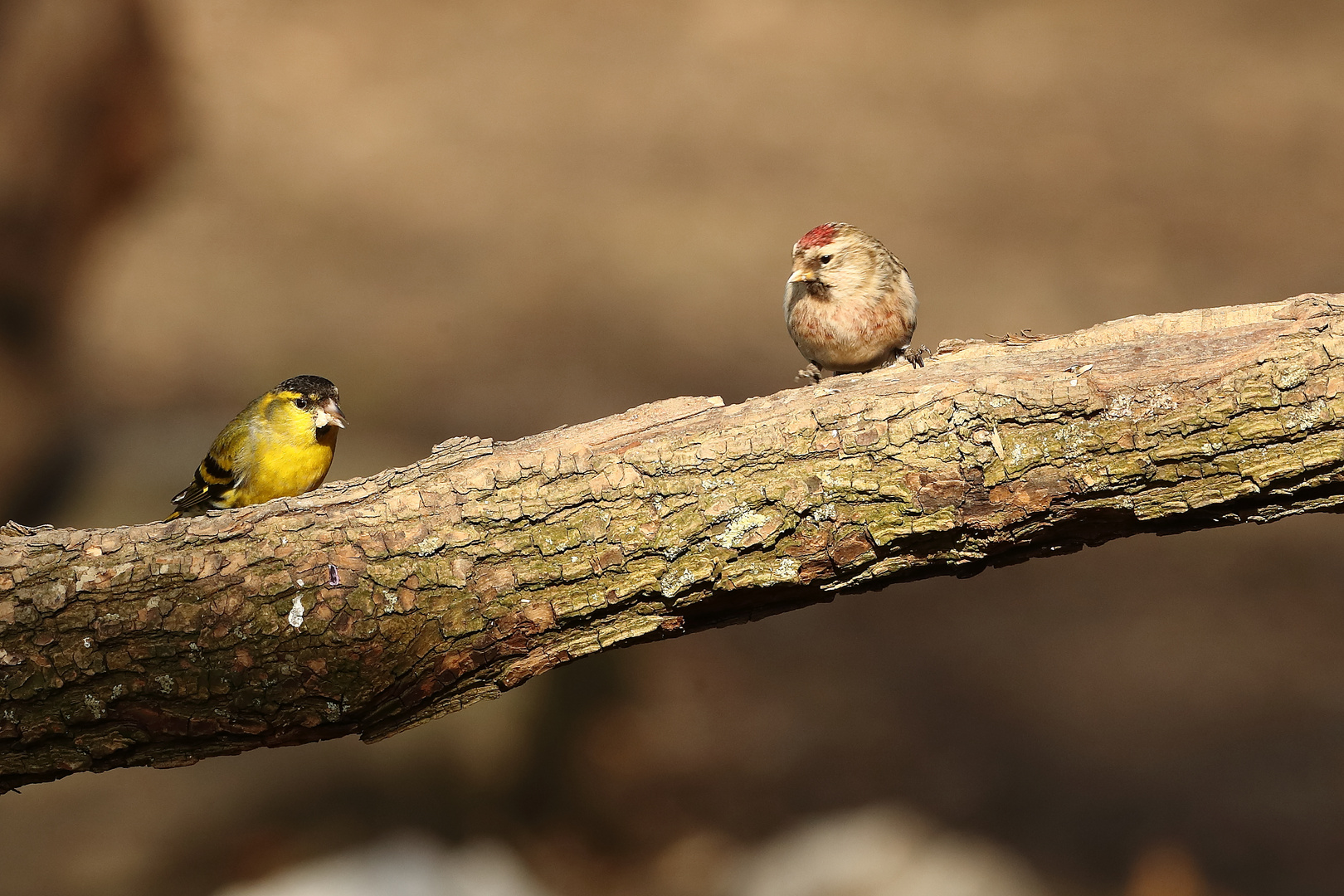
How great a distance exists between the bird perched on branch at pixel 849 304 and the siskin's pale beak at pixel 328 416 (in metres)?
1.48

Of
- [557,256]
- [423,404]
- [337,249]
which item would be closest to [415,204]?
[337,249]

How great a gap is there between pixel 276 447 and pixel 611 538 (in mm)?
1612

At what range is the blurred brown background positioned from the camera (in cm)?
497

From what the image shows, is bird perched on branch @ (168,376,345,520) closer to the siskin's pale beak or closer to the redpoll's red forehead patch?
the siskin's pale beak

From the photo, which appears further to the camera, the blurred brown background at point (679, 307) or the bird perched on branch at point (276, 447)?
the blurred brown background at point (679, 307)

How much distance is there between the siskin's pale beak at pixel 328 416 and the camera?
3604 millimetres

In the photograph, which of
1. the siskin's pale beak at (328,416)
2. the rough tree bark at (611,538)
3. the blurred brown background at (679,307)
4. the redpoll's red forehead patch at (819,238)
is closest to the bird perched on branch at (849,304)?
the redpoll's red forehead patch at (819,238)

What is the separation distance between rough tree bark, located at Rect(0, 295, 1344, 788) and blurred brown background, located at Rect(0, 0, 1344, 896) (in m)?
2.75

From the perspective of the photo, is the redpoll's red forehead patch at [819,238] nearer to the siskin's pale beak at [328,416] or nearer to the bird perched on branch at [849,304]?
the bird perched on branch at [849,304]

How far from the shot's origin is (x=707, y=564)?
7.93 feet

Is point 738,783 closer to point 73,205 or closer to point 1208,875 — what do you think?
point 1208,875

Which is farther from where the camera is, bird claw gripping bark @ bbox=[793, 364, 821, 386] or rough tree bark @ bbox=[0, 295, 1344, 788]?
bird claw gripping bark @ bbox=[793, 364, 821, 386]

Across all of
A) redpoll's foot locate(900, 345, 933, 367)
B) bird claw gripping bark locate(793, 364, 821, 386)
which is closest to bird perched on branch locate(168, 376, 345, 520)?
bird claw gripping bark locate(793, 364, 821, 386)

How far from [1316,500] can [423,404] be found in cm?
519
